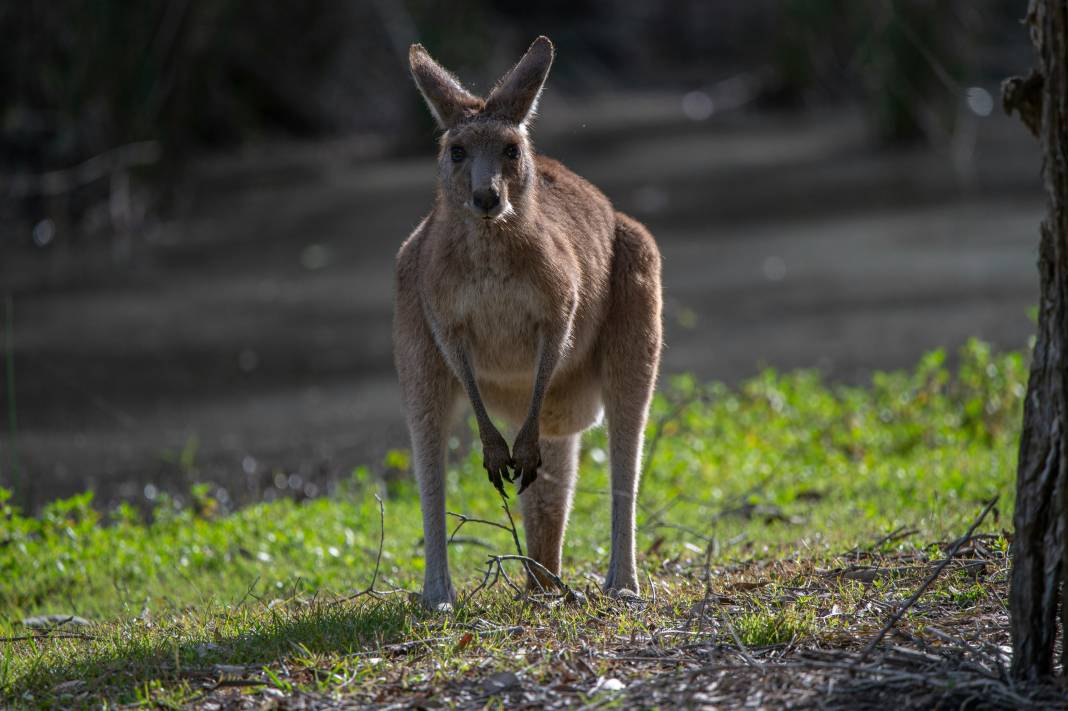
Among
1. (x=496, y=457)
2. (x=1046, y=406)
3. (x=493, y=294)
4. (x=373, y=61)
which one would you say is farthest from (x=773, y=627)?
(x=373, y=61)

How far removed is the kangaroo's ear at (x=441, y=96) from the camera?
4910 mm

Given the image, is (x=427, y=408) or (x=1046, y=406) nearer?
(x=1046, y=406)

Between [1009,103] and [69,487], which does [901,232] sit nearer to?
[69,487]

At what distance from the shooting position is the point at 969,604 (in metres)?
4.31

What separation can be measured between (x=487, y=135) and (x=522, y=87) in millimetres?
270

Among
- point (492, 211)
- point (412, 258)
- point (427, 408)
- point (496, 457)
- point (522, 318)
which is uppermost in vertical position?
point (492, 211)

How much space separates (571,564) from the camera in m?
5.84

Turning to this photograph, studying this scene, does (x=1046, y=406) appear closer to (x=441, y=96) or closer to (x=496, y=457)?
(x=496, y=457)

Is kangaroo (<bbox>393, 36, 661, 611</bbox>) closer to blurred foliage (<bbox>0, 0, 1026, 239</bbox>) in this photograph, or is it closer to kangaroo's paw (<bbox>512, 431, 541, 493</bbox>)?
kangaroo's paw (<bbox>512, 431, 541, 493</bbox>)

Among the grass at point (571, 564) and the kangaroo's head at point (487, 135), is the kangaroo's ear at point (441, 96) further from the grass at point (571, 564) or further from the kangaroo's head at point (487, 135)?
the grass at point (571, 564)

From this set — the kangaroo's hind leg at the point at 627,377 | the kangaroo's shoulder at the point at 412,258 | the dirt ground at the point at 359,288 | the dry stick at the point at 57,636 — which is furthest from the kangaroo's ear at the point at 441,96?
the dirt ground at the point at 359,288

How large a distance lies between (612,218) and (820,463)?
9.41 ft

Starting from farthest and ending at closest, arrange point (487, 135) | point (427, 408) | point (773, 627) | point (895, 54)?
point (895, 54), point (427, 408), point (487, 135), point (773, 627)

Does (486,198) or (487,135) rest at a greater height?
(487,135)
